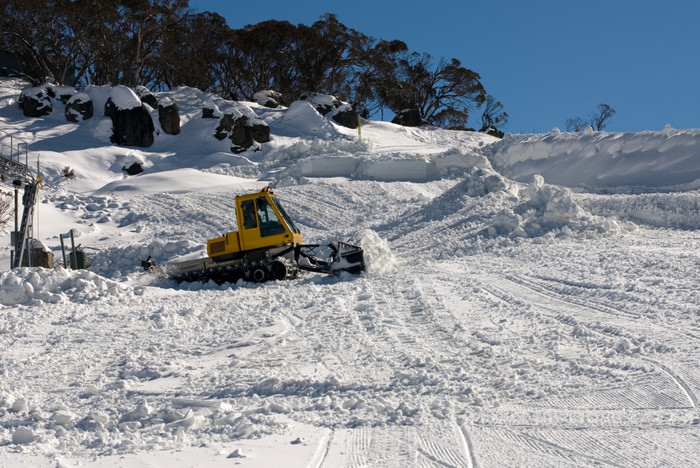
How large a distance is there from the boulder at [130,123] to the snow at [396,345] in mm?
11857

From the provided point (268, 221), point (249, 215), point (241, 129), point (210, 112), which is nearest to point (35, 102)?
point (210, 112)

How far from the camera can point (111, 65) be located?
41281 mm

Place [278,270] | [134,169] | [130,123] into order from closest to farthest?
[278,270] < [134,169] < [130,123]

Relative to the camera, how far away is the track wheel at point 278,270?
12.9 m

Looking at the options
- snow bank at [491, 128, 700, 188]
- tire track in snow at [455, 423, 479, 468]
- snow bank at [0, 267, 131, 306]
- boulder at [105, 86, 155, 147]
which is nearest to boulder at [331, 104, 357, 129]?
boulder at [105, 86, 155, 147]

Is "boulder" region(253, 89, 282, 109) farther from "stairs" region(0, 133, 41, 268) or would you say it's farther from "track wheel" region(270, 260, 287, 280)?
"track wheel" region(270, 260, 287, 280)

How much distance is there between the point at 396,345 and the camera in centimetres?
750

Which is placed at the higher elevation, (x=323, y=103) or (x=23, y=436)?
(x=323, y=103)

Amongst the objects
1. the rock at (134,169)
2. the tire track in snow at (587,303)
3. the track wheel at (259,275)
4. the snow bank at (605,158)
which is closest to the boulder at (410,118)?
the snow bank at (605,158)

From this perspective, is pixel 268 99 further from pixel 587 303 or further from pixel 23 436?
pixel 23 436

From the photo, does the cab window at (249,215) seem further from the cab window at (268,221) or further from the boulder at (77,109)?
the boulder at (77,109)

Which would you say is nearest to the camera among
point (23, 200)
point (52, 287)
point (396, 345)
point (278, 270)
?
point (396, 345)

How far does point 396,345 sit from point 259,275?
584 cm

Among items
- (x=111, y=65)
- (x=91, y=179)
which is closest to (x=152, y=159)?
(x=91, y=179)
